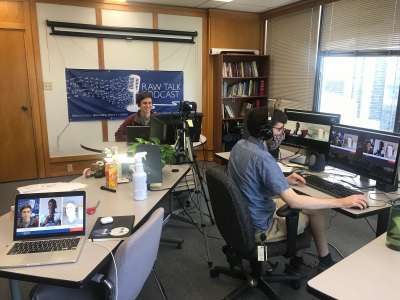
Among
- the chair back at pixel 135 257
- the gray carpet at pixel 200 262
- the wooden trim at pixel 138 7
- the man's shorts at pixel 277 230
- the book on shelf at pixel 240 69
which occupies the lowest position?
the gray carpet at pixel 200 262

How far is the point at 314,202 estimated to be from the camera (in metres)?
1.81

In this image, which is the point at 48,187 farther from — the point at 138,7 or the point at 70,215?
the point at 138,7

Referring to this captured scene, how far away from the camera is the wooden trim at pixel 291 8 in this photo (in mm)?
4585

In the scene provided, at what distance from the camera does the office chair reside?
1.31 meters

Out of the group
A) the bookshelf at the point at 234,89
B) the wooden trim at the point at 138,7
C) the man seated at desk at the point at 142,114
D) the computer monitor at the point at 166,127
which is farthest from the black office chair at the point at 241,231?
the wooden trim at the point at 138,7

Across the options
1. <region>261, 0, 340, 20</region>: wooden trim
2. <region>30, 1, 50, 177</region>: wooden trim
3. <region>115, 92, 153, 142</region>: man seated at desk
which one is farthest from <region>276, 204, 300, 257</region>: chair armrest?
<region>30, 1, 50, 177</region>: wooden trim

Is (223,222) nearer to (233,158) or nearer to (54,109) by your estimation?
(233,158)

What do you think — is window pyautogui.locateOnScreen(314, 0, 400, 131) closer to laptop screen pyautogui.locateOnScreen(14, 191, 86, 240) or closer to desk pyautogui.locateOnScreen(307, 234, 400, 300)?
desk pyautogui.locateOnScreen(307, 234, 400, 300)

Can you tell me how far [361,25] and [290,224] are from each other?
3.29 meters

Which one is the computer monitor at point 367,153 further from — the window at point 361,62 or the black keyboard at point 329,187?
the window at point 361,62

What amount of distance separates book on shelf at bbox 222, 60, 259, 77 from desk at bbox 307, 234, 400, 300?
4.40 metres

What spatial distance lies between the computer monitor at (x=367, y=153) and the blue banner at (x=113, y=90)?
3331mm

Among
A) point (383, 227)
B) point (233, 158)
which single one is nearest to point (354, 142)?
point (383, 227)

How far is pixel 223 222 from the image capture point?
78.0 inches
